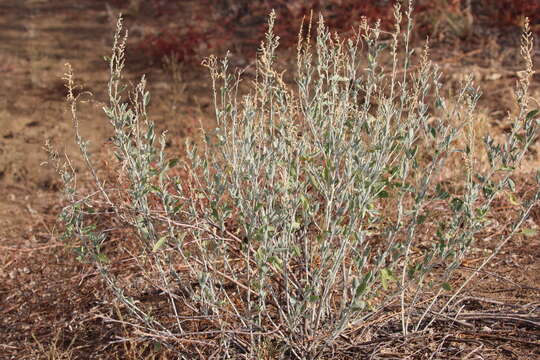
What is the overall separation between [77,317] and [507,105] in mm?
4266

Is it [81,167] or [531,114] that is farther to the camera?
[81,167]

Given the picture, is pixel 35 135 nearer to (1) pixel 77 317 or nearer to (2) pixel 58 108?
(2) pixel 58 108

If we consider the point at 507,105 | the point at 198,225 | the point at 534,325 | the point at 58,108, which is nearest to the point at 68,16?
the point at 58,108

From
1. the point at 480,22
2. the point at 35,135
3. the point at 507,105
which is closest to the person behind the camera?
the point at 507,105

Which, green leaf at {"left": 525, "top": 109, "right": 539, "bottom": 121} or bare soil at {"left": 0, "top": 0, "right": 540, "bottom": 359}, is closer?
green leaf at {"left": 525, "top": 109, "right": 539, "bottom": 121}

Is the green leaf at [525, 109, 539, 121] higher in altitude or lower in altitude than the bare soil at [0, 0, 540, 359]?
higher

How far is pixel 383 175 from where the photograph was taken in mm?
2906

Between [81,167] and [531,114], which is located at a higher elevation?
[531,114]

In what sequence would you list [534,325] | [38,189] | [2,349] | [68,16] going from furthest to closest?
[68,16] < [38,189] < [2,349] < [534,325]

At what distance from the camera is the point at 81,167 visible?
5.90 meters

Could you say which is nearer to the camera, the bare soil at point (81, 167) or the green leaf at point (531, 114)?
the green leaf at point (531, 114)

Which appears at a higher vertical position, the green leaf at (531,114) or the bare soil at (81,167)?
the green leaf at (531,114)

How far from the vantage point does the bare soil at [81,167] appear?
10.8ft

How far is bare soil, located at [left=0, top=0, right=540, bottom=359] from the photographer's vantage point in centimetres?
331
